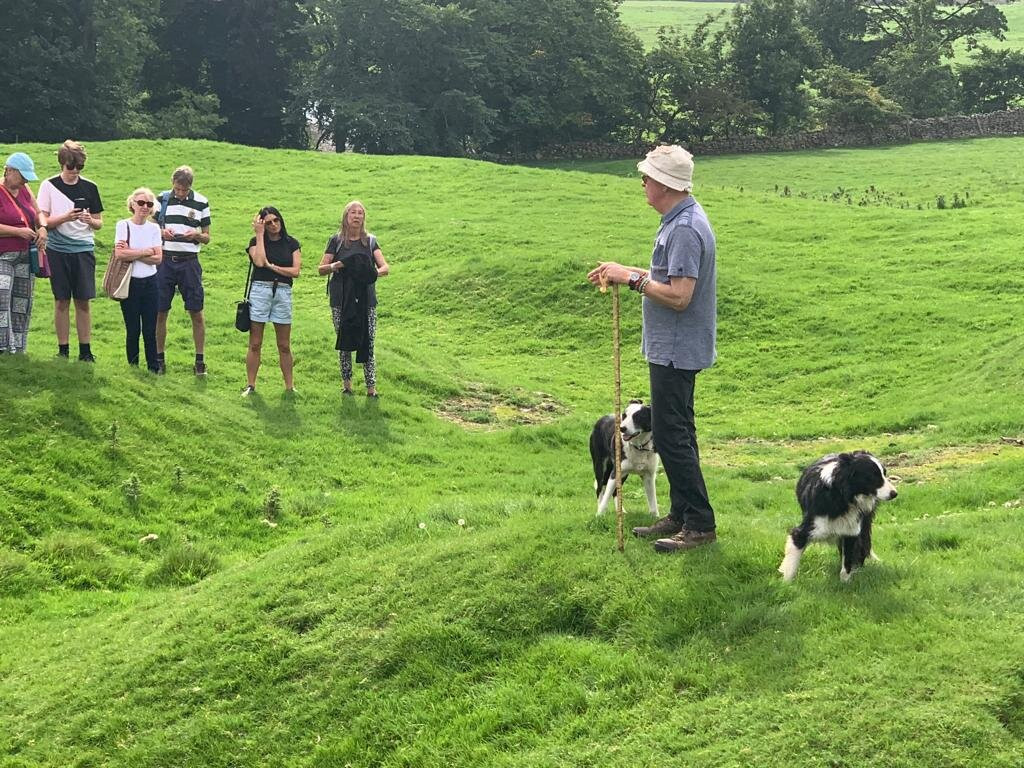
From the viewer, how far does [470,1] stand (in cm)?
6550

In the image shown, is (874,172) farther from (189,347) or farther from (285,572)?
(285,572)

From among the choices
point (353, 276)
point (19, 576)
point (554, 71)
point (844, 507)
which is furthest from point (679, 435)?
point (554, 71)

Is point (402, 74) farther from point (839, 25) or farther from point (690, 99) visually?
point (839, 25)

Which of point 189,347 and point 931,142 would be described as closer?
point 189,347

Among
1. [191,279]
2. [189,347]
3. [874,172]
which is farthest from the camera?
[874,172]

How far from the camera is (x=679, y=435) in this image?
24.6ft

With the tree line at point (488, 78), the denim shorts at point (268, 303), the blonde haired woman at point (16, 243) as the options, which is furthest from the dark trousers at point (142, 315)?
the tree line at point (488, 78)

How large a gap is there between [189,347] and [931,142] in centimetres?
5513

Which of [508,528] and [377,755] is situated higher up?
[508,528]

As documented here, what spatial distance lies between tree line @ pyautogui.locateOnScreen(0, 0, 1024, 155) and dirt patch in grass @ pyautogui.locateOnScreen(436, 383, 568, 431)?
4379cm

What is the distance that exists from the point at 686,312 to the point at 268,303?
994 cm

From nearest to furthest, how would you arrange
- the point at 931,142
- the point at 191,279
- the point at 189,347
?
1. the point at 191,279
2. the point at 189,347
3. the point at 931,142

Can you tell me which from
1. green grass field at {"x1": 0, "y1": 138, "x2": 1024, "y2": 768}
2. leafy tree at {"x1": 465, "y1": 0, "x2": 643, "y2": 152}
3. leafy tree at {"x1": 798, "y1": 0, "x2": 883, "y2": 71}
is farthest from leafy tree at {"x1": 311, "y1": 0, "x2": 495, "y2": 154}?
green grass field at {"x1": 0, "y1": 138, "x2": 1024, "y2": 768}

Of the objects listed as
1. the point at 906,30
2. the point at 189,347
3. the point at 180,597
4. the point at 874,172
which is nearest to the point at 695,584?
the point at 180,597
